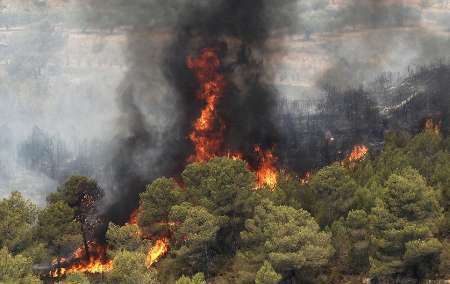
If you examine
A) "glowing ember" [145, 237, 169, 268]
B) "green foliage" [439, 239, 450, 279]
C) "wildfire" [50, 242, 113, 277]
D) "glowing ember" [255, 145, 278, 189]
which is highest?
"green foliage" [439, 239, 450, 279]

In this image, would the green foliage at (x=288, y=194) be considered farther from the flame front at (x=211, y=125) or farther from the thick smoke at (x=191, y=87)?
the thick smoke at (x=191, y=87)

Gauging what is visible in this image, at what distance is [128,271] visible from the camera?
3962 cm

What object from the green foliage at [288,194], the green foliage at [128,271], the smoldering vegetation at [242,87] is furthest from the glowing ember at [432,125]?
the green foliage at [128,271]

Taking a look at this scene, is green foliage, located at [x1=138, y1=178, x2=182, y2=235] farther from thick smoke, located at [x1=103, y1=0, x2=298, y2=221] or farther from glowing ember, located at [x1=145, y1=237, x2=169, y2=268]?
thick smoke, located at [x1=103, y1=0, x2=298, y2=221]

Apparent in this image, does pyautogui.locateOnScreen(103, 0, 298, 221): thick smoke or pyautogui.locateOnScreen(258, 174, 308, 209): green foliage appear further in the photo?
pyautogui.locateOnScreen(103, 0, 298, 221): thick smoke

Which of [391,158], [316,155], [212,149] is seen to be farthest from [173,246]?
[316,155]

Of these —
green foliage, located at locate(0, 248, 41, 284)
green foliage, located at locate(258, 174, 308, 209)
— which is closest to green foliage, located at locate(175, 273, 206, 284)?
green foliage, located at locate(0, 248, 41, 284)

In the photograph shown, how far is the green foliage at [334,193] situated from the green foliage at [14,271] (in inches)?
1040

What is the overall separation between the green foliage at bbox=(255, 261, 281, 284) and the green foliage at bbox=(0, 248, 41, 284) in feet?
52.2

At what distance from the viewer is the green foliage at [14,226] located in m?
44.9

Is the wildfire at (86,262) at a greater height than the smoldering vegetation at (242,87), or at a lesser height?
lesser

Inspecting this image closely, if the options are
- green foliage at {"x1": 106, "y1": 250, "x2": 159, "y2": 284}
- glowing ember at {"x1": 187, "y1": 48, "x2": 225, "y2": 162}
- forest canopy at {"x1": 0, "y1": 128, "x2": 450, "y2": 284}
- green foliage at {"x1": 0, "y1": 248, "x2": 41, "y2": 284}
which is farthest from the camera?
glowing ember at {"x1": 187, "y1": 48, "x2": 225, "y2": 162}

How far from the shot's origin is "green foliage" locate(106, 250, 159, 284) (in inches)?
1549

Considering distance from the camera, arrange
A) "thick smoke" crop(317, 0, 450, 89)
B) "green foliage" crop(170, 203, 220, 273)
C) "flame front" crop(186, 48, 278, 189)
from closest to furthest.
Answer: "green foliage" crop(170, 203, 220, 273)
"flame front" crop(186, 48, 278, 189)
"thick smoke" crop(317, 0, 450, 89)
